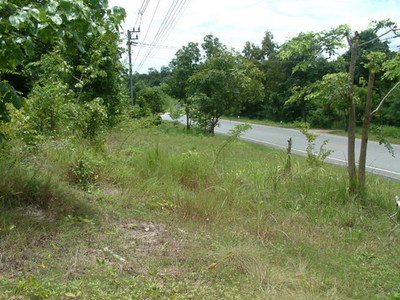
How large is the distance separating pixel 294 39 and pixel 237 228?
2.90 m

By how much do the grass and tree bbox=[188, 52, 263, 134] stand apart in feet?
40.5

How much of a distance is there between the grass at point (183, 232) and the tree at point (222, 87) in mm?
12337

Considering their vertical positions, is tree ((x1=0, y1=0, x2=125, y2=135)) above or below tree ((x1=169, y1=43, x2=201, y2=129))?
below

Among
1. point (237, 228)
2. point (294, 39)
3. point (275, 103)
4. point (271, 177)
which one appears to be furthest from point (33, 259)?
point (275, 103)

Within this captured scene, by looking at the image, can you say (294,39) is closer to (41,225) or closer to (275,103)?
(41,225)

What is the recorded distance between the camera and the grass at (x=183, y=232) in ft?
9.44

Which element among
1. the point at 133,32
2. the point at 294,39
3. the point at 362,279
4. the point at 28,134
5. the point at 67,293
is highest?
the point at 133,32

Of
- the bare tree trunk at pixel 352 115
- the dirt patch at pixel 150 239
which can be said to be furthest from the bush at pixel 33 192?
the bare tree trunk at pixel 352 115

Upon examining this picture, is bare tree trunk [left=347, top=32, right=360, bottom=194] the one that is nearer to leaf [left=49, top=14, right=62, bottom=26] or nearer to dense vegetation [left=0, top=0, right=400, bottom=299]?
dense vegetation [left=0, top=0, right=400, bottom=299]

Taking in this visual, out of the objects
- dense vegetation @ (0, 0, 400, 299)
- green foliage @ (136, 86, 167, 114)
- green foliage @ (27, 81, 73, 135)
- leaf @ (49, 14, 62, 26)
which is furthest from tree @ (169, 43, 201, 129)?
leaf @ (49, 14, 62, 26)

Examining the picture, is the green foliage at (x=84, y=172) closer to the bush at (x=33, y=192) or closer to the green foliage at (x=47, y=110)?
the bush at (x=33, y=192)

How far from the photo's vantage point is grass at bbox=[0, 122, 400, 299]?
2877mm

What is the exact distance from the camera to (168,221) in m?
4.23

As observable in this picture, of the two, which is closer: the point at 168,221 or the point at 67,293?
the point at 67,293
